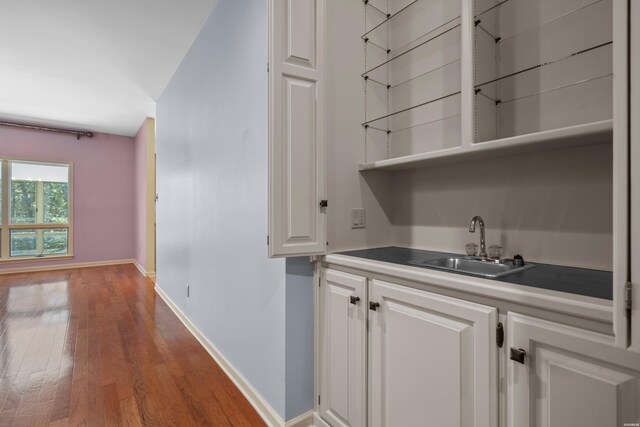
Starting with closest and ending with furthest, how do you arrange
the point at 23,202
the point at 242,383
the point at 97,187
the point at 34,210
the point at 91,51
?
the point at 242,383 < the point at 91,51 < the point at 23,202 < the point at 34,210 < the point at 97,187

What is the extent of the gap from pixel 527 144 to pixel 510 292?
603mm

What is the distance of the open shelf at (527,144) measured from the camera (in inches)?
39.1

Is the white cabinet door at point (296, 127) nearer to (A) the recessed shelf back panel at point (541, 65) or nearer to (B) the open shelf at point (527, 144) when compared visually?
(B) the open shelf at point (527, 144)

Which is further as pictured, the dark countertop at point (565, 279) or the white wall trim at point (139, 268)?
the white wall trim at point (139, 268)

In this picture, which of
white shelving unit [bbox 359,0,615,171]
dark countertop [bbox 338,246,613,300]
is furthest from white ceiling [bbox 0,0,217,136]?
dark countertop [bbox 338,246,613,300]

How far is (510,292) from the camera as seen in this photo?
0.88 metres

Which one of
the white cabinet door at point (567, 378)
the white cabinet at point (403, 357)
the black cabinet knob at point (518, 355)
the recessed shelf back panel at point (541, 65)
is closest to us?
the white cabinet door at point (567, 378)

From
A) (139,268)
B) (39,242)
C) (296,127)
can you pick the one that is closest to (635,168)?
(296,127)

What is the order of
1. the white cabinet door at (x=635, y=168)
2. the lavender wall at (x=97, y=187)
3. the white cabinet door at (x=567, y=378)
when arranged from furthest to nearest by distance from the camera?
the lavender wall at (x=97, y=187) → the white cabinet door at (x=567, y=378) → the white cabinet door at (x=635, y=168)

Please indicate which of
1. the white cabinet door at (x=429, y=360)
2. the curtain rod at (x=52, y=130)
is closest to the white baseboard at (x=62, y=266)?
the curtain rod at (x=52, y=130)

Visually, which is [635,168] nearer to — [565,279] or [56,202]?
[565,279]

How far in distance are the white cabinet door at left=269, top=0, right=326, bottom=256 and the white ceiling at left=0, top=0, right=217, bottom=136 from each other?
59.9 inches

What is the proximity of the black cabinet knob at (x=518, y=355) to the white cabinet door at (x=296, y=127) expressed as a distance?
90cm

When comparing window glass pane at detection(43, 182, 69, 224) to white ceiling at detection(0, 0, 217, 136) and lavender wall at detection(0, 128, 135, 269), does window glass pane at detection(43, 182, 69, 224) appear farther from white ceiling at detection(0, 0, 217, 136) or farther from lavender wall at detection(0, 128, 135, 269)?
white ceiling at detection(0, 0, 217, 136)
